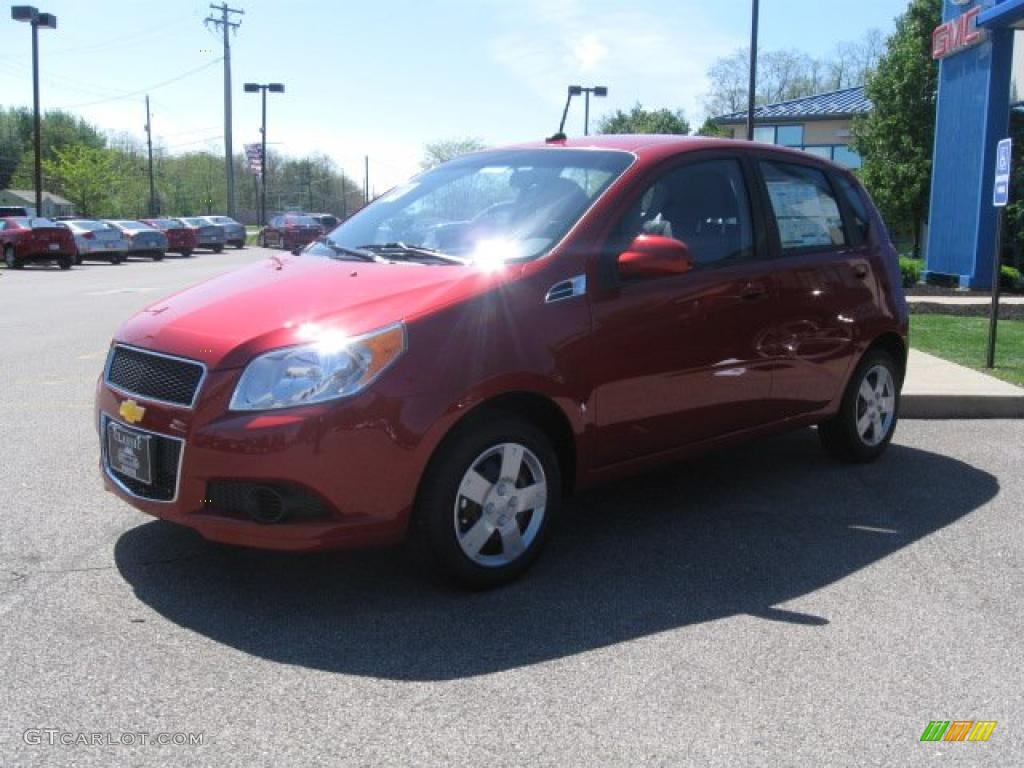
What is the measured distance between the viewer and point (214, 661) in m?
3.37

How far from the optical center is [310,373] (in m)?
3.59

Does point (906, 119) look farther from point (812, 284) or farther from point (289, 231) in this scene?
point (289, 231)

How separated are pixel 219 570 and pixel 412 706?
140 cm

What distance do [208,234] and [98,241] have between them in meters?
10.2

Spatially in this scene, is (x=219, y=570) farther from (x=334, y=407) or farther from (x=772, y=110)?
(x=772, y=110)

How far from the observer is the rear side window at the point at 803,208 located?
209 inches

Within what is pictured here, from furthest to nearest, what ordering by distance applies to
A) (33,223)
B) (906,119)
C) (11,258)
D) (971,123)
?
(33,223)
(11,258)
(906,119)
(971,123)

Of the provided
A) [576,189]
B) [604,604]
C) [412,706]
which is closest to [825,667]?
[604,604]

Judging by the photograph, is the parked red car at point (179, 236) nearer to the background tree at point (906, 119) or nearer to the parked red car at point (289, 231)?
the parked red car at point (289, 231)

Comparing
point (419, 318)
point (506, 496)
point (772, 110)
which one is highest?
point (772, 110)

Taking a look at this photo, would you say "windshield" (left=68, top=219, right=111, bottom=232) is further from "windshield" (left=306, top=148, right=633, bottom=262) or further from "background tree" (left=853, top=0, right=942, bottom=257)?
"windshield" (left=306, top=148, right=633, bottom=262)

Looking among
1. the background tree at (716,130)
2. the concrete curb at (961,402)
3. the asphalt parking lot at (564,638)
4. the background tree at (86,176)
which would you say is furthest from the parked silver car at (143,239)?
the background tree at (86,176)

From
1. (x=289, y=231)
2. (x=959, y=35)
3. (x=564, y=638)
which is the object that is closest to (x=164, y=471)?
(x=564, y=638)

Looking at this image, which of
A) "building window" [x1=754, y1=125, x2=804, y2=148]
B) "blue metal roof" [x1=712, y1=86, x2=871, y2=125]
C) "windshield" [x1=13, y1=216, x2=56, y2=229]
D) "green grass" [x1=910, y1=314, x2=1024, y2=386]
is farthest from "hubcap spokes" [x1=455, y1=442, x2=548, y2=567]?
"building window" [x1=754, y1=125, x2=804, y2=148]
